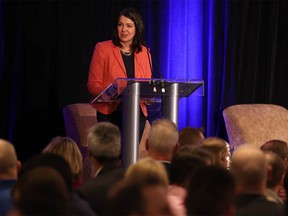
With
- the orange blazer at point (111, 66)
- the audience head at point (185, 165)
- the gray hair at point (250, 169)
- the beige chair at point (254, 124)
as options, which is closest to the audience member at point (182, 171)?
the audience head at point (185, 165)

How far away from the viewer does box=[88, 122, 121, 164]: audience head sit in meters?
4.27

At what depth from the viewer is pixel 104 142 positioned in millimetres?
4316

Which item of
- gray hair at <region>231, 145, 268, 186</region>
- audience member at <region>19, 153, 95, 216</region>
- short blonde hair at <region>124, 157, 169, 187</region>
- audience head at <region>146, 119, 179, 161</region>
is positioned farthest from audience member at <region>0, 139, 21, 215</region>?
gray hair at <region>231, 145, 268, 186</region>

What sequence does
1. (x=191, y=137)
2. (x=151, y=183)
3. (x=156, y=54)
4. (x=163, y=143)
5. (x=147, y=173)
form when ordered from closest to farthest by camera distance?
(x=151, y=183) → (x=147, y=173) → (x=163, y=143) → (x=191, y=137) → (x=156, y=54)

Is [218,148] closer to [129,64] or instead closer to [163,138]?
[163,138]

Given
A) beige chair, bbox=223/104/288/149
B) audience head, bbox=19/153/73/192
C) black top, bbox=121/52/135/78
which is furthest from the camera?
beige chair, bbox=223/104/288/149

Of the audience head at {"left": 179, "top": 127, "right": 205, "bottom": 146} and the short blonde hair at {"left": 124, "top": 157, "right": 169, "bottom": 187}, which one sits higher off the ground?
the short blonde hair at {"left": 124, "top": 157, "right": 169, "bottom": 187}

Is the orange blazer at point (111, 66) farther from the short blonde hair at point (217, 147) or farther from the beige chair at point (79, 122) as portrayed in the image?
the beige chair at point (79, 122)

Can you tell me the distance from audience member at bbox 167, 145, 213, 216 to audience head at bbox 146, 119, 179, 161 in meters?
0.48

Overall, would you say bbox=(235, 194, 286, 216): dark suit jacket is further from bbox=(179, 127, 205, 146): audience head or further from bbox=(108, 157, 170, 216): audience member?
bbox=(179, 127, 205, 146): audience head

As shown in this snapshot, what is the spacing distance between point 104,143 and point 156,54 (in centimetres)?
412

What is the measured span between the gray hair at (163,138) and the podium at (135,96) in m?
0.51

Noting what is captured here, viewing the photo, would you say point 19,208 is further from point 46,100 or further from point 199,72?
point 199,72

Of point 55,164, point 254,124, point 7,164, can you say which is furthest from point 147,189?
point 254,124
